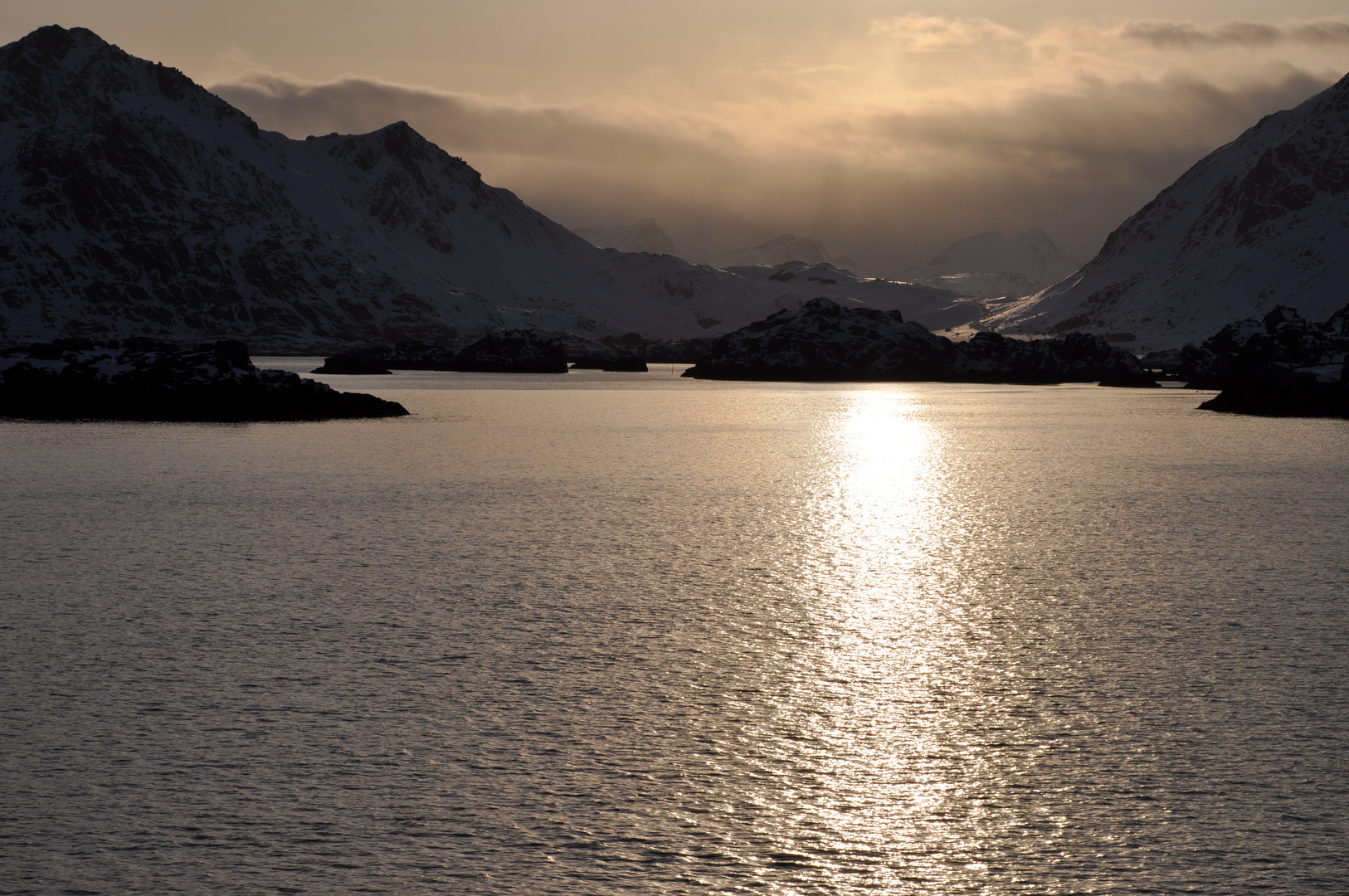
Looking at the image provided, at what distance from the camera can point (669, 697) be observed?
13789mm

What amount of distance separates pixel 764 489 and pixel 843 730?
84.4ft

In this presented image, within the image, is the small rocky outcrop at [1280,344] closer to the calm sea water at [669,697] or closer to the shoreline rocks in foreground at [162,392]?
the shoreline rocks in foreground at [162,392]

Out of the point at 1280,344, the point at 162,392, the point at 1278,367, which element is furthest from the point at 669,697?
the point at 1280,344

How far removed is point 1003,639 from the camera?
16938mm

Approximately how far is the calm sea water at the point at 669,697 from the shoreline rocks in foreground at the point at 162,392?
41923 mm

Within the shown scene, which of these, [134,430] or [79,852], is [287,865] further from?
[134,430]

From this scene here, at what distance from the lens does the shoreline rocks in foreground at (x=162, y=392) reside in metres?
74.2

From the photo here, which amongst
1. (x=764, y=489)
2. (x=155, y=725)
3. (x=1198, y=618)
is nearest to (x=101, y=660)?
(x=155, y=725)

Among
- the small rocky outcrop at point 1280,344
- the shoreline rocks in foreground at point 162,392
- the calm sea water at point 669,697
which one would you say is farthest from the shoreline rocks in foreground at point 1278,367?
the shoreline rocks in foreground at point 162,392

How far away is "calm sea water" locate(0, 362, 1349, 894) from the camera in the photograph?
31.2ft

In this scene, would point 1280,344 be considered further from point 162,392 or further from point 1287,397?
point 162,392

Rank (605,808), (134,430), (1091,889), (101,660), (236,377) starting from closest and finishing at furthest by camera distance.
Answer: (1091,889), (605,808), (101,660), (134,430), (236,377)

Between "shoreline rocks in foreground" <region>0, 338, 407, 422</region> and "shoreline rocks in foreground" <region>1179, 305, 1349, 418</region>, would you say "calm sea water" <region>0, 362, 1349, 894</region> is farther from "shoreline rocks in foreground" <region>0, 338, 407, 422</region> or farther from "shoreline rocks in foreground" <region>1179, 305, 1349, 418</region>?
"shoreline rocks in foreground" <region>1179, 305, 1349, 418</region>

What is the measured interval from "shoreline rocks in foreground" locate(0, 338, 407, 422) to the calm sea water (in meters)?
41.9
